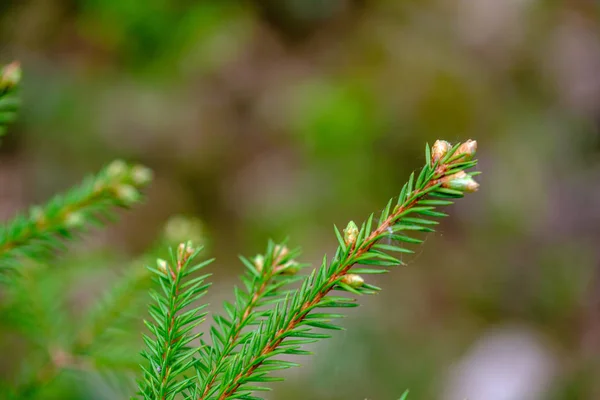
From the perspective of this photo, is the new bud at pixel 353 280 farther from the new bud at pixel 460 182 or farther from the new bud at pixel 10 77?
the new bud at pixel 10 77

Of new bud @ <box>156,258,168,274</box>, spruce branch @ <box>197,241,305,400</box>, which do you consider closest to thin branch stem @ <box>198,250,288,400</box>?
spruce branch @ <box>197,241,305,400</box>

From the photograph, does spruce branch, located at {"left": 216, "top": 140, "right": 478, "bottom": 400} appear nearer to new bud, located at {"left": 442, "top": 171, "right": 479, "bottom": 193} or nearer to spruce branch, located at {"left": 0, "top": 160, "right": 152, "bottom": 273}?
new bud, located at {"left": 442, "top": 171, "right": 479, "bottom": 193}

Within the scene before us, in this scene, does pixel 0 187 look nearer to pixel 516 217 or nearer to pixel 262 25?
pixel 262 25

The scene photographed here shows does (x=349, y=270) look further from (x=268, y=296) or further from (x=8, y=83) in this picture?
→ (x=8, y=83)

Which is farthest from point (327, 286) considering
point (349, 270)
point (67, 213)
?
point (67, 213)

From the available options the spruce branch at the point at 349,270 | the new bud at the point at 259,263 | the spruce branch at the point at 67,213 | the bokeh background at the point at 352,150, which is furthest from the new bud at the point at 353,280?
the bokeh background at the point at 352,150

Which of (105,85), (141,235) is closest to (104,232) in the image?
(141,235)
